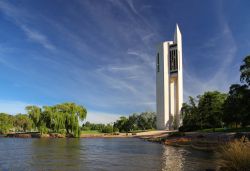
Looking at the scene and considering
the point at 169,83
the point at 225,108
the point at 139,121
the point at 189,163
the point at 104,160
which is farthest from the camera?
the point at 139,121

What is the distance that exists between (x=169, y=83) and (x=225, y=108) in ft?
184

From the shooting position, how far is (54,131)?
70000 millimetres

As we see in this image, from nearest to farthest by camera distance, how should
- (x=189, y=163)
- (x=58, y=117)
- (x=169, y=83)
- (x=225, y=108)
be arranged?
(x=189, y=163) < (x=225, y=108) < (x=58, y=117) < (x=169, y=83)

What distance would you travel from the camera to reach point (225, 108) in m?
51.6

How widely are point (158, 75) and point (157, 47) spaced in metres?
10.7

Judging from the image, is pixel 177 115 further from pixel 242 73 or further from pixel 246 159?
pixel 246 159

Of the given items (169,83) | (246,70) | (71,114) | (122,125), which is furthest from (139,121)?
(246,70)

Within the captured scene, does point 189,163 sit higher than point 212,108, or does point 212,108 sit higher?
point 212,108

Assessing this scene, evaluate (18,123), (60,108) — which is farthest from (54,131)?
(18,123)

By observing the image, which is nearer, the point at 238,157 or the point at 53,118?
the point at 238,157

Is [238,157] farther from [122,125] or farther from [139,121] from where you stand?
[139,121]

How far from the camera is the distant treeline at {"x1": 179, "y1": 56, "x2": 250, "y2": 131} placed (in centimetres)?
3819

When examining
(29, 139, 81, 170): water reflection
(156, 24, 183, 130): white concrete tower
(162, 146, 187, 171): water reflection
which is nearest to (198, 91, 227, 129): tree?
(156, 24, 183, 130): white concrete tower

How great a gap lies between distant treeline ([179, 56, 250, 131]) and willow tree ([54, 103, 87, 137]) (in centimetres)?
2542
